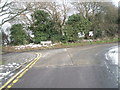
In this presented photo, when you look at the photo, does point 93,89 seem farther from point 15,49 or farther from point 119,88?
point 15,49

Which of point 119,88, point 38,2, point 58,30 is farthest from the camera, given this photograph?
point 58,30

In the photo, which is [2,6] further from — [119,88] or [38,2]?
[119,88]

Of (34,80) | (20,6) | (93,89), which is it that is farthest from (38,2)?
(93,89)

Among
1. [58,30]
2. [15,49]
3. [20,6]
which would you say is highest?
[20,6]

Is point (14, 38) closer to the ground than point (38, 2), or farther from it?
closer to the ground

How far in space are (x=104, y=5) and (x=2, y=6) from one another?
2021 cm

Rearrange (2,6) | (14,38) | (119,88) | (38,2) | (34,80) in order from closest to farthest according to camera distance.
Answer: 1. (119,88)
2. (34,80)
3. (2,6)
4. (38,2)
5. (14,38)

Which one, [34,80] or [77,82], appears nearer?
[77,82]

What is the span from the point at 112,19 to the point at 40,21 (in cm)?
1422

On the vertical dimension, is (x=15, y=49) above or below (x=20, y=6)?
below

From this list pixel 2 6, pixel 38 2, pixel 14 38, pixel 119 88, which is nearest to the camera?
pixel 119 88

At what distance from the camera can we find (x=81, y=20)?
99.8 feet

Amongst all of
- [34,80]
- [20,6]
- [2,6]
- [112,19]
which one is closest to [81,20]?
[112,19]

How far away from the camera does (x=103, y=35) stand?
32531mm
